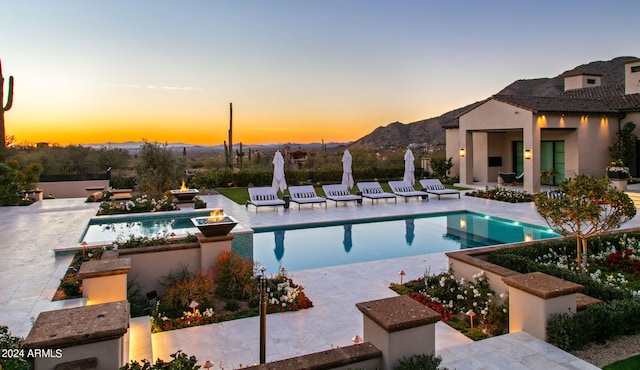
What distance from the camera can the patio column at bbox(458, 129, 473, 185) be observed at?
76.4 ft

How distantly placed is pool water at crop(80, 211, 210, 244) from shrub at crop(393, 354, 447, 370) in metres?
6.10

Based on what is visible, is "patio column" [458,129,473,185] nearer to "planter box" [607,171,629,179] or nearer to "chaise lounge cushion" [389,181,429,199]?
"chaise lounge cushion" [389,181,429,199]

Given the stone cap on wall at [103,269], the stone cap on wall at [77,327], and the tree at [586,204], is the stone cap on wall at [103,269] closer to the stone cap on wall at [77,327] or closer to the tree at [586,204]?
the stone cap on wall at [77,327]

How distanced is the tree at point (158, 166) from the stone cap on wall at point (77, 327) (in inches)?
604

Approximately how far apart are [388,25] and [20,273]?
19708 mm

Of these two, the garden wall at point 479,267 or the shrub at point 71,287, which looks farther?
the garden wall at point 479,267

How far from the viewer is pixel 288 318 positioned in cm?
585

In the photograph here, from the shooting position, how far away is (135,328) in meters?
5.30

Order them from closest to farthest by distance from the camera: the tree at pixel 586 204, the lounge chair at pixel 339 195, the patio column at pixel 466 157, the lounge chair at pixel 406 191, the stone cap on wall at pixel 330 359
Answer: the stone cap on wall at pixel 330 359, the tree at pixel 586 204, the lounge chair at pixel 339 195, the lounge chair at pixel 406 191, the patio column at pixel 466 157

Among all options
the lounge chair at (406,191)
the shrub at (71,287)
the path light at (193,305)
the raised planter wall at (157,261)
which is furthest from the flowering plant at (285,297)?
the lounge chair at (406,191)

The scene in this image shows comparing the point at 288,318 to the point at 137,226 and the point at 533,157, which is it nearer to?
the point at 137,226

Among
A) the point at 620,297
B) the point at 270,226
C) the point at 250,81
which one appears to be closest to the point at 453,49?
the point at 250,81

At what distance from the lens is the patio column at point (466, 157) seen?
76.4 ft

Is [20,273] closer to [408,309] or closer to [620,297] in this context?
[408,309]
